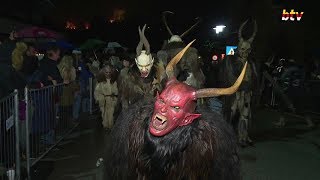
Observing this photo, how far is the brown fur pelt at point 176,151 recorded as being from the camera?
10.3ft

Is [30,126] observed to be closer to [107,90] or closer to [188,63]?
[188,63]

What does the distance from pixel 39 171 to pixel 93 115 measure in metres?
6.11

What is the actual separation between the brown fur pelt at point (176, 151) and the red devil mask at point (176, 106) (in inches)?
2.9

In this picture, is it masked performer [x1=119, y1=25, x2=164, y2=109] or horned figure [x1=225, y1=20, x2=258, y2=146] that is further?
horned figure [x1=225, y1=20, x2=258, y2=146]

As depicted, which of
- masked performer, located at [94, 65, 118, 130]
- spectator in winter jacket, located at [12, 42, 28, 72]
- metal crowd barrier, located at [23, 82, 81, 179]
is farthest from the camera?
masked performer, located at [94, 65, 118, 130]

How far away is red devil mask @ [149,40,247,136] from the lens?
3074 mm

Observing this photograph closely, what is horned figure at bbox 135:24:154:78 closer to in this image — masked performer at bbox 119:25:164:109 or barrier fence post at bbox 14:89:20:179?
masked performer at bbox 119:25:164:109

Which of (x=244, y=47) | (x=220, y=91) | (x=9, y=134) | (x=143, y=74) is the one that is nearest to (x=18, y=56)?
(x=9, y=134)

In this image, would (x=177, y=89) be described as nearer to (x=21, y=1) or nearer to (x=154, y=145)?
(x=154, y=145)

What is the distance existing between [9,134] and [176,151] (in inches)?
131

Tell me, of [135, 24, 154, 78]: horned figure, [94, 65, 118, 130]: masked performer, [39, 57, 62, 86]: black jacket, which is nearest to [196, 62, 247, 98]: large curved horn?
[135, 24, 154, 78]: horned figure

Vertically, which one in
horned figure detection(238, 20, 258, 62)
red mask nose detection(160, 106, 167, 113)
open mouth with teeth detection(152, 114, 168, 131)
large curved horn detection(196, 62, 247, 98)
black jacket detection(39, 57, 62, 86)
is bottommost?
open mouth with teeth detection(152, 114, 168, 131)

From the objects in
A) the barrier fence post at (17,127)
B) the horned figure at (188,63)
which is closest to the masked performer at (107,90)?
the horned figure at (188,63)

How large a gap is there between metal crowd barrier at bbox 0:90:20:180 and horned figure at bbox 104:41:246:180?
266 cm
